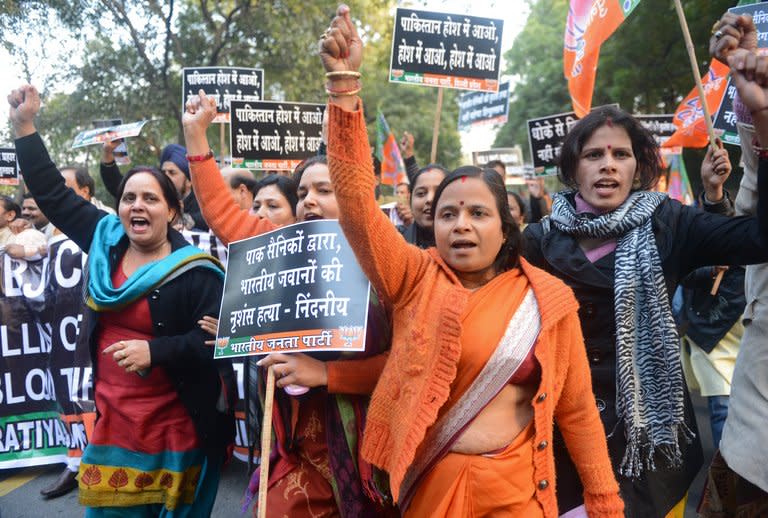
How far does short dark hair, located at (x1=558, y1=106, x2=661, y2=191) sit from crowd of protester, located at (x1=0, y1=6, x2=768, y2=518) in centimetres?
1

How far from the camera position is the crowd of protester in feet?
6.28

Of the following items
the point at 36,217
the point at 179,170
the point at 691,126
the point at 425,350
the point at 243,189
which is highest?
the point at 691,126

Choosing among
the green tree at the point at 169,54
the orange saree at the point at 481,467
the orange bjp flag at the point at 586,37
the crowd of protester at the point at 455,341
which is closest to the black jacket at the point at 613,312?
the crowd of protester at the point at 455,341

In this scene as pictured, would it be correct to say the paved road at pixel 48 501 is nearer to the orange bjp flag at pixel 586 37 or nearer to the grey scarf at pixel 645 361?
the grey scarf at pixel 645 361

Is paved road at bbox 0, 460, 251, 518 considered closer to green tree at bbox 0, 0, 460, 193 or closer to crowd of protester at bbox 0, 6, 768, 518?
crowd of protester at bbox 0, 6, 768, 518

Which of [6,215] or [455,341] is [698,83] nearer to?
[455,341]

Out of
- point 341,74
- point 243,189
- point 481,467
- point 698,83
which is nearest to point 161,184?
point 341,74

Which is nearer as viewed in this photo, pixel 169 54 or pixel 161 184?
pixel 161 184

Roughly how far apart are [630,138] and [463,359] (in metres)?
1.17

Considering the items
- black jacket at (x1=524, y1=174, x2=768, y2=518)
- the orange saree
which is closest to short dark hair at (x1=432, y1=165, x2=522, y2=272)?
the orange saree

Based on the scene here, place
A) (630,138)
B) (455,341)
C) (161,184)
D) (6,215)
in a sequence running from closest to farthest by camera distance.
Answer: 1. (455,341)
2. (630,138)
3. (161,184)
4. (6,215)

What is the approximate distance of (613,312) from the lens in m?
2.39

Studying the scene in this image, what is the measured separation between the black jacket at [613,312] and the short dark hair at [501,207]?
0.36 meters

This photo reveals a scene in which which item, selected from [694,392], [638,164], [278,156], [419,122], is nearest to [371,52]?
[419,122]
